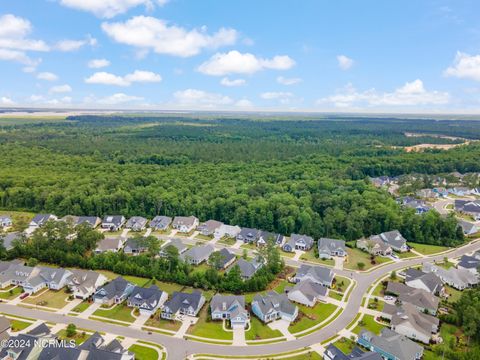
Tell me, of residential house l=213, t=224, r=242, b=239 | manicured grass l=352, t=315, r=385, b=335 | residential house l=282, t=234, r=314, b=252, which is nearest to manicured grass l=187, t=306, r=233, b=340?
manicured grass l=352, t=315, r=385, b=335

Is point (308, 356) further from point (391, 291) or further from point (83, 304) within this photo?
point (83, 304)

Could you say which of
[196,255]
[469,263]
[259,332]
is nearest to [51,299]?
[196,255]

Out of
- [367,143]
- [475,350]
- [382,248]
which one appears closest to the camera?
[475,350]

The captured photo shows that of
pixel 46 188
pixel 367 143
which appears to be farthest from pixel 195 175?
pixel 367 143

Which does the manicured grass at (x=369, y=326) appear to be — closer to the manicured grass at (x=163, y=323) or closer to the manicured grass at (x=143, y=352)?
the manicured grass at (x=163, y=323)

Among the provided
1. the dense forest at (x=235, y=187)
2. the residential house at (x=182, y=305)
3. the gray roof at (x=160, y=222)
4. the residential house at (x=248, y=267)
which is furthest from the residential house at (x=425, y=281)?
the gray roof at (x=160, y=222)
